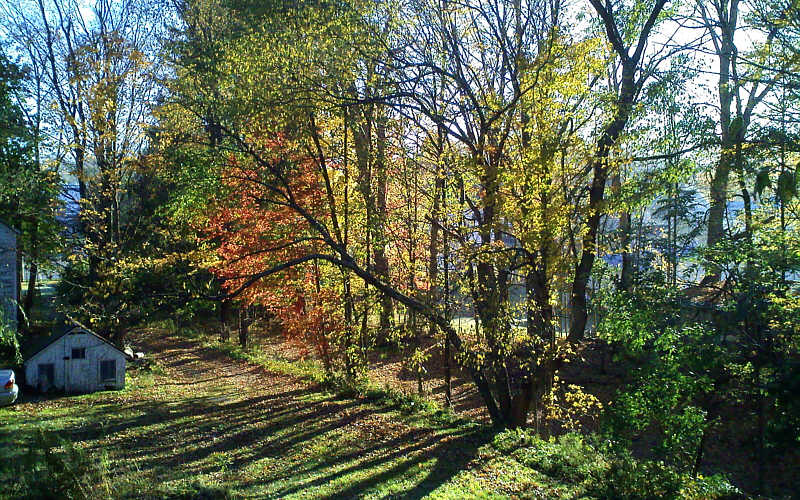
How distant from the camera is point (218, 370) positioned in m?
18.6

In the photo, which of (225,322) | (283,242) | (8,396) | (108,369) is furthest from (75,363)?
(225,322)

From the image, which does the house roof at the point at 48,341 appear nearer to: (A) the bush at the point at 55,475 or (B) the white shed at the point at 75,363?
(B) the white shed at the point at 75,363

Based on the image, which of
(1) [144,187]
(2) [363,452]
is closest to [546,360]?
(2) [363,452]

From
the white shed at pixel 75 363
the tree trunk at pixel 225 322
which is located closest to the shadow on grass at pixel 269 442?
the white shed at pixel 75 363

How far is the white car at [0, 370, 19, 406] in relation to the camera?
12383 millimetres

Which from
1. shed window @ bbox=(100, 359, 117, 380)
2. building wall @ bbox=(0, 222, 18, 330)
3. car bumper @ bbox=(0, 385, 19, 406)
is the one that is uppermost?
building wall @ bbox=(0, 222, 18, 330)

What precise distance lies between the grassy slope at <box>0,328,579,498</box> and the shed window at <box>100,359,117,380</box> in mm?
539

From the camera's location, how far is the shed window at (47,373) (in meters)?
14.0

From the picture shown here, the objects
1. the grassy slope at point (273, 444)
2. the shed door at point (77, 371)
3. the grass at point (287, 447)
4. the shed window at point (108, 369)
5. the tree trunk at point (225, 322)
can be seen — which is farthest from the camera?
the tree trunk at point (225, 322)

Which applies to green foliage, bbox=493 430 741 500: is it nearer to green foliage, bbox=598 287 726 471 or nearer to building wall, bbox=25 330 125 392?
green foliage, bbox=598 287 726 471

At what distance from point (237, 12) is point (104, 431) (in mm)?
10724

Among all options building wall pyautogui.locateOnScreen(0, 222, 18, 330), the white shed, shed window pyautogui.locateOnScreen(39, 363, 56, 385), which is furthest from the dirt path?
building wall pyautogui.locateOnScreen(0, 222, 18, 330)

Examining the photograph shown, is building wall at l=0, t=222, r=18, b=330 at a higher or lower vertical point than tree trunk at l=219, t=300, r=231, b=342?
higher

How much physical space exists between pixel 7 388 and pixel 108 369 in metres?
2.49
